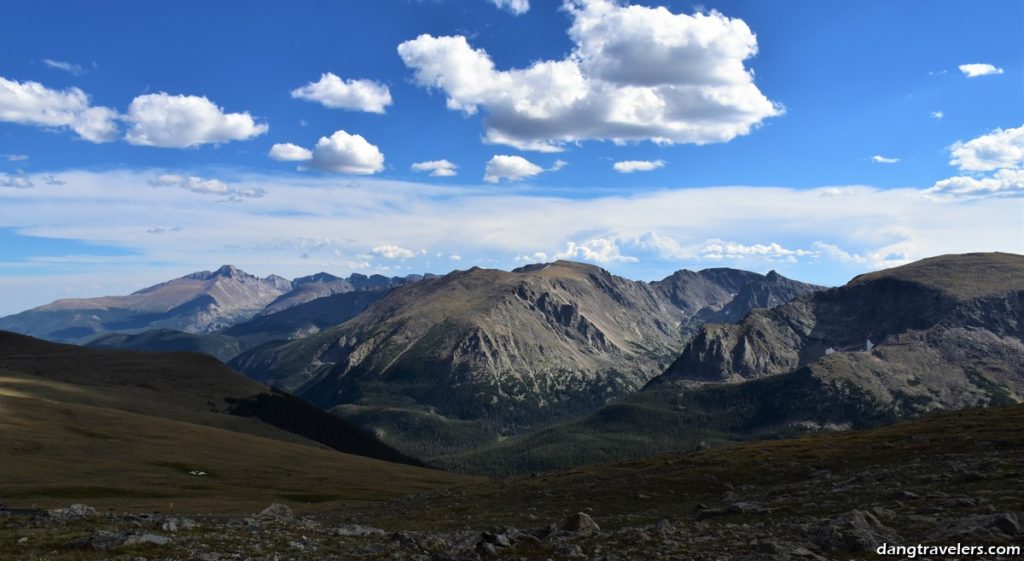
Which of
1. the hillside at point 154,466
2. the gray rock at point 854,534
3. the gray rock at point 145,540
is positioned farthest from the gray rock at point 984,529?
the hillside at point 154,466

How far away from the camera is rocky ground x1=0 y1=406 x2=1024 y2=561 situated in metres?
31.7

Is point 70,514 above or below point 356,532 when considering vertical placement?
above

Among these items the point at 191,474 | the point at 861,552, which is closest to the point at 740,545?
the point at 861,552

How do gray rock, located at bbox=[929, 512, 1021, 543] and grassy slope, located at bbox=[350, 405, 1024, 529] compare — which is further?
grassy slope, located at bbox=[350, 405, 1024, 529]

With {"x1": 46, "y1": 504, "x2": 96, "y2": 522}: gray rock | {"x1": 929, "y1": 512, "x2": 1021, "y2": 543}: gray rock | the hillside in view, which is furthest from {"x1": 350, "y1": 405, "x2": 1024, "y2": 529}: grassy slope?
the hillside

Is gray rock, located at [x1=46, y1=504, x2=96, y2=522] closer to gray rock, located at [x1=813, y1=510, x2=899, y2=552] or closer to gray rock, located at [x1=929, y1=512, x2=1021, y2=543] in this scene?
gray rock, located at [x1=813, y1=510, x2=899, y2=552]

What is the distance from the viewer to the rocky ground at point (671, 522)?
31656 millimetres

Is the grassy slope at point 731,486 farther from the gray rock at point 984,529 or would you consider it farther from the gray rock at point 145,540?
the gray rock at point 145,540

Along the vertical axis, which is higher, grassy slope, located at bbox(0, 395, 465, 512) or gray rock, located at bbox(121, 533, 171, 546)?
gray rock, located at bbox(121, 533, 171, 546)

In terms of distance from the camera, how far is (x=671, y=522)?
4566cm

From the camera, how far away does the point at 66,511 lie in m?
46.3

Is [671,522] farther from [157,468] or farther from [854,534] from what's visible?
[157,468]

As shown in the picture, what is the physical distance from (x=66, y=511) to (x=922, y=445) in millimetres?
82684

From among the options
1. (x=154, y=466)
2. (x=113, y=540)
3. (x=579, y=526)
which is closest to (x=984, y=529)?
(x=579, y=526)
